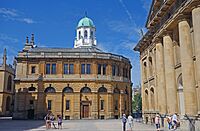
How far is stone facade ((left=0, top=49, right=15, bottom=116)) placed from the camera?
71.6m

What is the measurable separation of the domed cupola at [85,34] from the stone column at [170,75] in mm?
49369

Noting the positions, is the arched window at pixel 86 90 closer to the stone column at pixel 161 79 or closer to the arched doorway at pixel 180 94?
the stone column at pixel 161 79

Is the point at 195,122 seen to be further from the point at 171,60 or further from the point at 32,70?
the point at 32,70

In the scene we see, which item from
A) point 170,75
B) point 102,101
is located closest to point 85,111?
point 102,101

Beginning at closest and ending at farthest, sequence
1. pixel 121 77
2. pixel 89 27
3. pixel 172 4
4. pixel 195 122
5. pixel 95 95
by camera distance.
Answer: pixel 195 122 < pixel 172 4 < pixel 95 95 < pixel 121 77 < pixel 89 27

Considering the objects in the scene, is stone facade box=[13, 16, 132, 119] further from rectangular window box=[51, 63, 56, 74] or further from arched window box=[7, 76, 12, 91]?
arched window box=[7, 76, 12, 91]

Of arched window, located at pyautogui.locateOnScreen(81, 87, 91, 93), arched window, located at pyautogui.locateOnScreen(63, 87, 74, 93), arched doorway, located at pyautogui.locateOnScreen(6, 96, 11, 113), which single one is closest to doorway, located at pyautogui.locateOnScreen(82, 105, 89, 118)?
arched window, located at pyautogui.locateOnScreen(81, 87, 91, 93)

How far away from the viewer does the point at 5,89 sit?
73.2m

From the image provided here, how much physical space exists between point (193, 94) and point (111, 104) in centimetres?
3586

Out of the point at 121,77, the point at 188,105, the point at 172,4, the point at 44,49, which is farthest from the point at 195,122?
the point at 44,49

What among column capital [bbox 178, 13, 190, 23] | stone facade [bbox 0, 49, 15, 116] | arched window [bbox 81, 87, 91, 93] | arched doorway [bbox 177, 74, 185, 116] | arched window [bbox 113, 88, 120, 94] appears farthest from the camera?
stone facade [bbox 0, 49, 15, 116]

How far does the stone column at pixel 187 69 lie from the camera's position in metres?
20.9

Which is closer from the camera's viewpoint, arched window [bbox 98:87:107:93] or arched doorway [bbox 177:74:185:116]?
arched doorway [bbox 177:74:185:116]

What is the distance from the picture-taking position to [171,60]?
86.7ft
